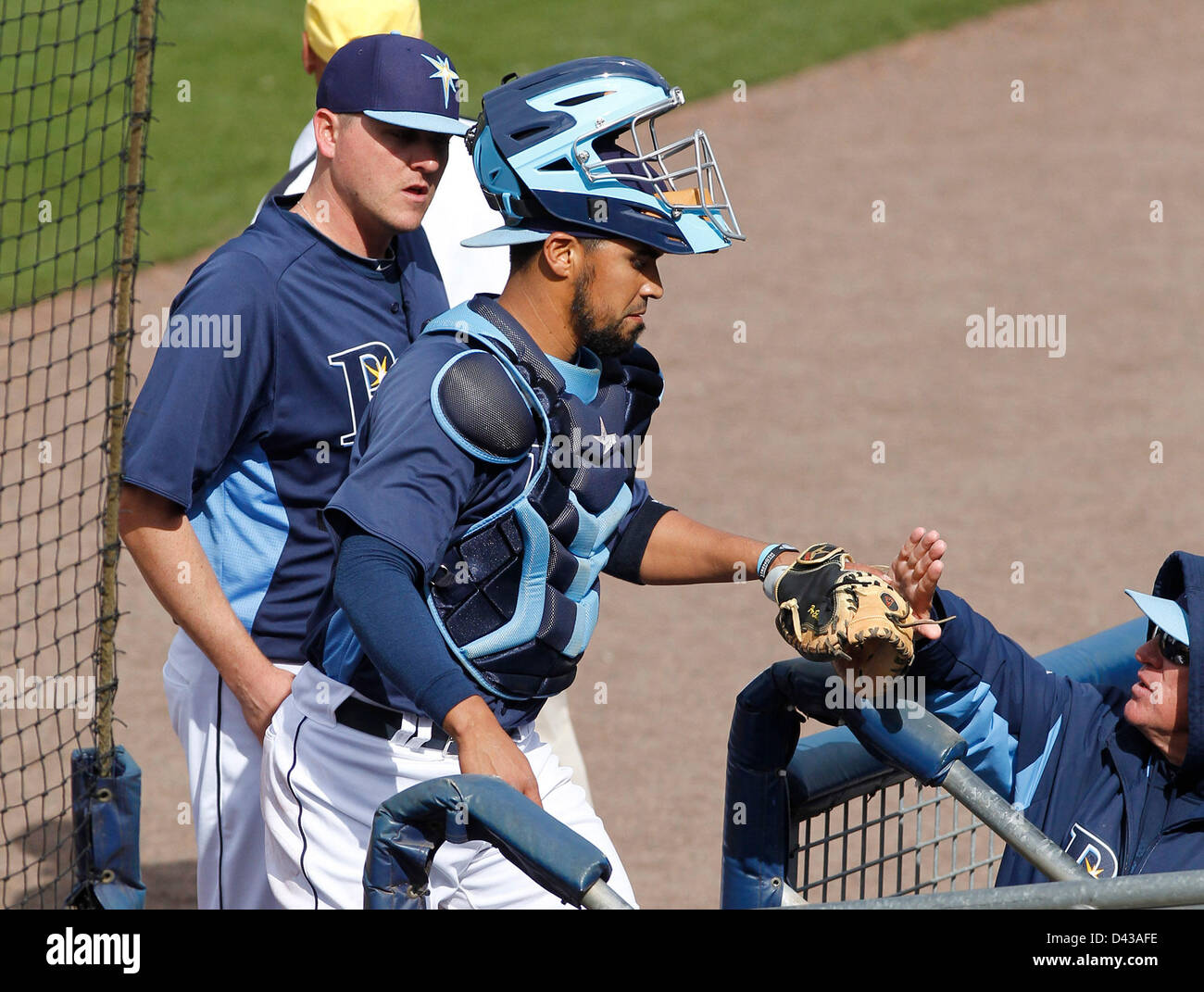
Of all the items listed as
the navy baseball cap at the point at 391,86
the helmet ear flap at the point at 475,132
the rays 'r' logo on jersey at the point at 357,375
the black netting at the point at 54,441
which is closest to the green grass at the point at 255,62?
the black netting at the point at 54,441

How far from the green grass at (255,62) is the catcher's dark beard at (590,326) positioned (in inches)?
257

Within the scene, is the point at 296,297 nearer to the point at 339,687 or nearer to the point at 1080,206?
the point at 339,687

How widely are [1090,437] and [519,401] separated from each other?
488cm

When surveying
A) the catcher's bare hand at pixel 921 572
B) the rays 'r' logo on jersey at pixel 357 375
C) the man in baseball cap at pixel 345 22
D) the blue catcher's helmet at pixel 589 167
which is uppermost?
the man in baseball cap at pixel 345 22

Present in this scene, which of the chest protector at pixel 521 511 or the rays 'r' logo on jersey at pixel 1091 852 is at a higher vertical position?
the chest protector at pixel 521 511

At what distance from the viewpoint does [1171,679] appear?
2.67 metres

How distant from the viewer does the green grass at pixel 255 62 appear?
29.9 ft

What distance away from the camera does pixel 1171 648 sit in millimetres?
2668

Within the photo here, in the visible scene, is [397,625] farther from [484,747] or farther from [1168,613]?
[1168,613]

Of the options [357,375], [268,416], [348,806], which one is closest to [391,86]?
[357,375]

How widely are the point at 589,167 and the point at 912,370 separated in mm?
5054

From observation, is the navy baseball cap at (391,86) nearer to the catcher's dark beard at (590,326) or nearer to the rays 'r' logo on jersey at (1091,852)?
the catcher's dark beard at (590,326)

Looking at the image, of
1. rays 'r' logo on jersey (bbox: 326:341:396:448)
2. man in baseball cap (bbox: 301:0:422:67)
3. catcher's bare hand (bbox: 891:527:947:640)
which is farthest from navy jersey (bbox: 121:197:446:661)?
catcher's bare hand (bbox: 891:527:947:640)
